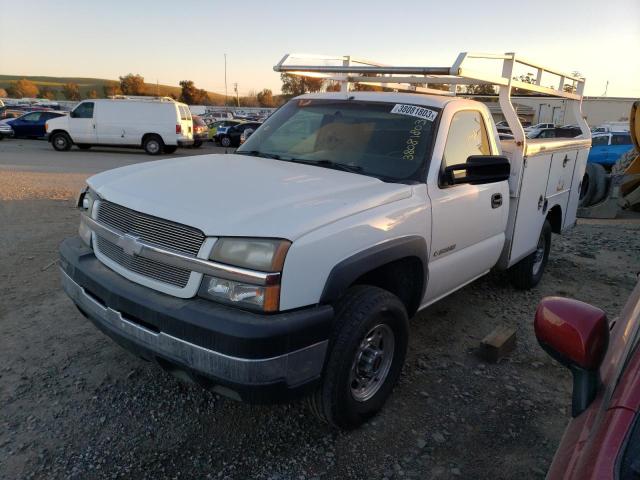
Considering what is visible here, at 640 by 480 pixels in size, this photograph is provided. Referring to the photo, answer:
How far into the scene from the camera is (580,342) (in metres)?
1.52

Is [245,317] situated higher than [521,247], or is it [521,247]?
[245,317]

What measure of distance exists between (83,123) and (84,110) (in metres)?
0.50

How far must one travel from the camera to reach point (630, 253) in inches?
283

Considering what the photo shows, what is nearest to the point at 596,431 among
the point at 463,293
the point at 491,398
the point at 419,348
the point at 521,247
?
the point at 491,398

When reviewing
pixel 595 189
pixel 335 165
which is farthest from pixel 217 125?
pixel 335 165

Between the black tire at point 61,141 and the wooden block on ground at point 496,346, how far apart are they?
19.8 meters

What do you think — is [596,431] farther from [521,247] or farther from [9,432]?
[521,247]

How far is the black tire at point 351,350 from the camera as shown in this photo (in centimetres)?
253

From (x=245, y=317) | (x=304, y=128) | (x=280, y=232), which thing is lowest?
(x=245, y=317)

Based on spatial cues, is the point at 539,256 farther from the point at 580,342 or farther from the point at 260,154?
the point at 580,342

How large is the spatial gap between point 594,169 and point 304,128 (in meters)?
9.78

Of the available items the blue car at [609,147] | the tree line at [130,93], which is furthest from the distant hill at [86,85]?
the blue car at [609,147]

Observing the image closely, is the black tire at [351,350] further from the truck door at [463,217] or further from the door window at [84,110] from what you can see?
the door window at [84,110]

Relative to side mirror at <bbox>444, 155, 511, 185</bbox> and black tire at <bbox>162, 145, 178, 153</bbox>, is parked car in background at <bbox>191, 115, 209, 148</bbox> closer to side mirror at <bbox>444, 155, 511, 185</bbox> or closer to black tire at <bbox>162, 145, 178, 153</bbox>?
black tire at <bbox>162, 145, 178, 153</bbox>
